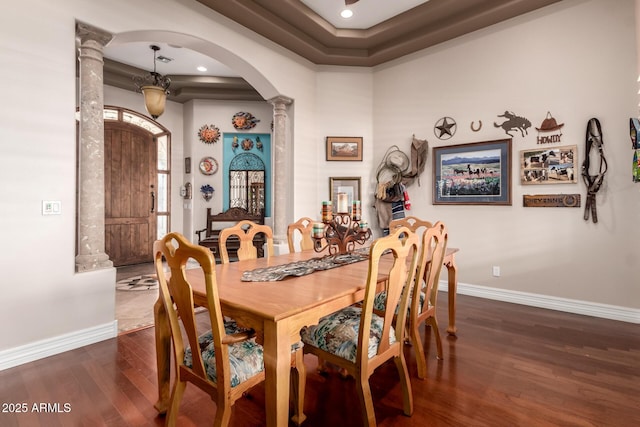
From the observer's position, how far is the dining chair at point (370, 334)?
1481 millimetres

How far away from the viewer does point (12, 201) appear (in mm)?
2244

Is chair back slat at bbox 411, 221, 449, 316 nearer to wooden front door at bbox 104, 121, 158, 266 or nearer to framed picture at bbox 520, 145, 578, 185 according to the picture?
framed picture at bbox 520, 145, 578, 185

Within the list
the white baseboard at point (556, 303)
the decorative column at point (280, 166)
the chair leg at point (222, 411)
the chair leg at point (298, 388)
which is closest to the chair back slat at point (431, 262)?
the chair leg at point (298, 388)

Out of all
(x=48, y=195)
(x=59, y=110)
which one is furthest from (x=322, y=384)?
(x=59, y=110)

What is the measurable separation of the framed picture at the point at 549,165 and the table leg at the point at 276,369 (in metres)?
3.45

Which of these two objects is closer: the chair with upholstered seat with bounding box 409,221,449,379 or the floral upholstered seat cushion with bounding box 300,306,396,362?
the floral upholstered seat cushion with bounding box 300,306,396,362

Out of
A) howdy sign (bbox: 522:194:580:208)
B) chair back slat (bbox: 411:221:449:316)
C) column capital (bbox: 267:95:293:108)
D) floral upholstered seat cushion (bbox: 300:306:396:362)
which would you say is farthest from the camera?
column capital (bbox: 267:95:293:108)

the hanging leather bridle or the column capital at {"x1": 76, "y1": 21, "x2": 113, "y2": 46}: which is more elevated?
the column capital at {"x1": 76, "y1": 21, "x2": 113, "y2": 46}

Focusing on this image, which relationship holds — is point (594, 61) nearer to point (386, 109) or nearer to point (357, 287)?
point (386, 109)

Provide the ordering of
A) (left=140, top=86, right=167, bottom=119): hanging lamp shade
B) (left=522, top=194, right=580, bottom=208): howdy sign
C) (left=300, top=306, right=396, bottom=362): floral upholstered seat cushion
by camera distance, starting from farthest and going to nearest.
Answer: (left=140, top=86, right=167, bottom=119): hanging lamp shade
(left=522, top=194, right=580, bottom=208): howdy sign
(left=300, top=306, right=396, bottom=362): floral upholstered seat cushion

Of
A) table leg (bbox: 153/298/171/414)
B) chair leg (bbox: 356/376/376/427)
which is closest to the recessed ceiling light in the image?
table leg (bbox: 153/298/171/414)

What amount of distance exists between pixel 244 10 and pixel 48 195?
8.44ft

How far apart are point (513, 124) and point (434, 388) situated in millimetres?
3054

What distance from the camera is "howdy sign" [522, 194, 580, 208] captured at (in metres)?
3.29
